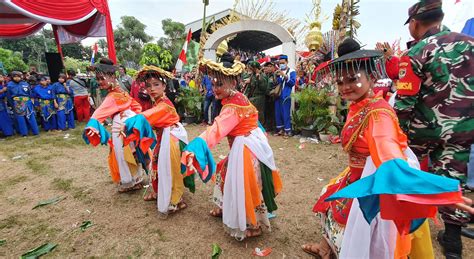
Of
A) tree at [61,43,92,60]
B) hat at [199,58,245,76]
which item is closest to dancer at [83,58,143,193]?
hat at [199,58,245,76]

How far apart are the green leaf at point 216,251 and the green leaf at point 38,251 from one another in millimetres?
1698

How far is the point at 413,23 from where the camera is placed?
2.12 meters

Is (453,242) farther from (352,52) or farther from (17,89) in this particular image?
(17,89)

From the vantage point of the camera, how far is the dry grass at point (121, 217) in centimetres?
253

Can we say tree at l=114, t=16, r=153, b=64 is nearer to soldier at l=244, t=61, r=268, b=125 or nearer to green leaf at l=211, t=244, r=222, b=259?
soldier at l=244, t=61, r=268, b=125

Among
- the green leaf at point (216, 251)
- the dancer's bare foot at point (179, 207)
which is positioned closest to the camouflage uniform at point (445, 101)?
the green leaf at point (216, 251)

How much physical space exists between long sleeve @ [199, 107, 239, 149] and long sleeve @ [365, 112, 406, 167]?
1.09m

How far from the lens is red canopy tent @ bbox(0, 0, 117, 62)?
409 cm

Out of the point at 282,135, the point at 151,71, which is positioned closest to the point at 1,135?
the point at 151,71

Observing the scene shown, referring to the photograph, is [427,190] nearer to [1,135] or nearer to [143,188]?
[143,188]

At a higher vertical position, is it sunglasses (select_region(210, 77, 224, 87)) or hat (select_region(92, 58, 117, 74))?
hat (select_region(92, 58, 117, 74))

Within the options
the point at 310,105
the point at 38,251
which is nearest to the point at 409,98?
the point at 38,251

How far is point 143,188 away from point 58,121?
6627 mm

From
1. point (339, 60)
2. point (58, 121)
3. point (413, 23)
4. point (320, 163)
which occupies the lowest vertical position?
point (320, 163)
